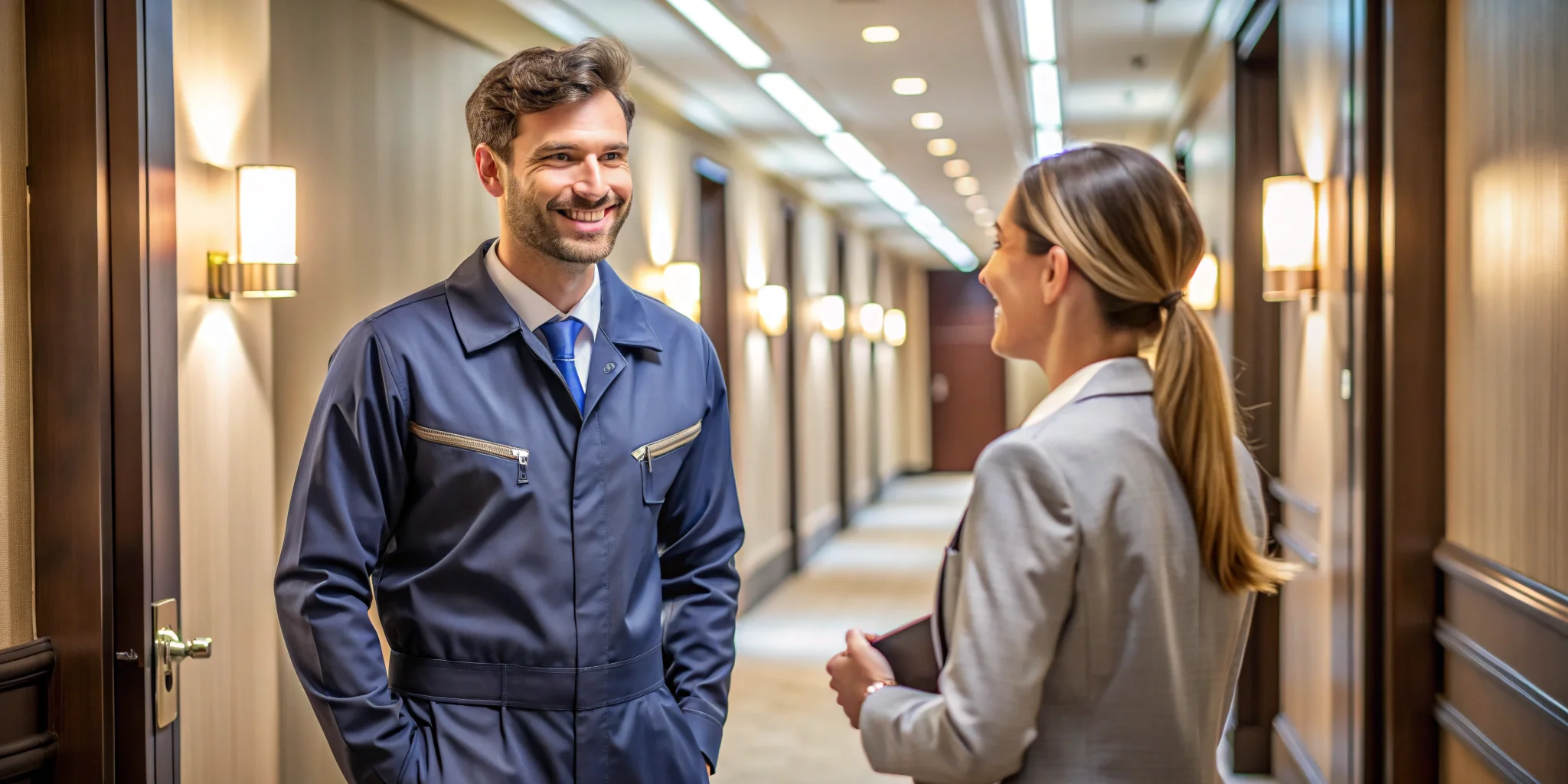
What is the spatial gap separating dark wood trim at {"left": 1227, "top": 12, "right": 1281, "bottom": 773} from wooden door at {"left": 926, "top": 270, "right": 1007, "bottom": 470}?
13095 mm

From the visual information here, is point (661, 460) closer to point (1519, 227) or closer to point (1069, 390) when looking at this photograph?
point (1069, 390)

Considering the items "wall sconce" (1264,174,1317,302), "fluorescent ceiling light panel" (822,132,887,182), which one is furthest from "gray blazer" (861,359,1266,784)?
"fluorescent ceiling light panel" (822,132,887,182)

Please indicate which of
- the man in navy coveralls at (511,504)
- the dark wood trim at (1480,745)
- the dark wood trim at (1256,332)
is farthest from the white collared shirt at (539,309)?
the dark wood trim at (1256,332)

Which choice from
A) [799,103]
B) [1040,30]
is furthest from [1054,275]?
[799,103]

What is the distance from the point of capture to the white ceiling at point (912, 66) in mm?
4965

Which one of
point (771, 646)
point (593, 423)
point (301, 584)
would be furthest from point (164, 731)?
point (771, 646)

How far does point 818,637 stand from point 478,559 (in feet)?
19.2

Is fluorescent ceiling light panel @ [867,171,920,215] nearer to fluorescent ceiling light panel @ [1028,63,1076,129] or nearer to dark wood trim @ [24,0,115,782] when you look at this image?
fluorescent ceiling light panel @ [1028,63,1076,129]

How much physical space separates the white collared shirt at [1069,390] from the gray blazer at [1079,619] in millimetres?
13

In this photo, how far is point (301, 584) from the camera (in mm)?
1701

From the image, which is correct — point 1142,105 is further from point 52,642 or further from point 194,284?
point 52,642

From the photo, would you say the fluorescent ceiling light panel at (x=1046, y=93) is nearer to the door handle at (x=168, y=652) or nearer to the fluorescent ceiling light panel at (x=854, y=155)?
the fluorescent ceiling light panel at (x=854, y=155)

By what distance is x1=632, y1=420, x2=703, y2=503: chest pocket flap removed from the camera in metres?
1.92

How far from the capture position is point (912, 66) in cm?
586
